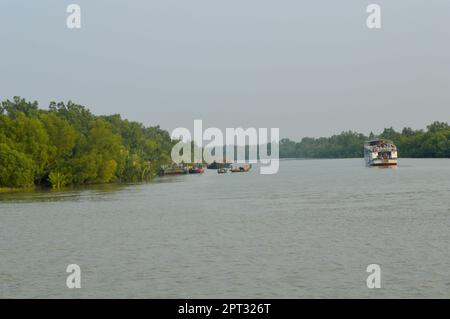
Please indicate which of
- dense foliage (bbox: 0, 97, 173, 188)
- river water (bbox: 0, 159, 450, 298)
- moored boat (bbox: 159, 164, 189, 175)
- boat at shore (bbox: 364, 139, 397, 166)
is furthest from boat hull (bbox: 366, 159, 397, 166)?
Result: river water (bbox: 0, 159, 450, 298)

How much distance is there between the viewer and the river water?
77.6 ft

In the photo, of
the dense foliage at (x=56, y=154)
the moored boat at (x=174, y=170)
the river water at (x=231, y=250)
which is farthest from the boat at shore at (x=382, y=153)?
the river water at (x=231, y=250)

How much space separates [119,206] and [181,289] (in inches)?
1448

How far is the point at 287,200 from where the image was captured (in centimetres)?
6206

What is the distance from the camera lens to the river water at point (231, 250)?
77.6 ft

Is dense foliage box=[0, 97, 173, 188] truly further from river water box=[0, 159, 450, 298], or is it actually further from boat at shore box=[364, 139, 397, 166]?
boat at shore box=[364, 139, 397, 166]

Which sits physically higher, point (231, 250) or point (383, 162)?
point (383, 162)

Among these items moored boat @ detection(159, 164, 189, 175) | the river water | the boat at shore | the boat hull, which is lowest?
the river water

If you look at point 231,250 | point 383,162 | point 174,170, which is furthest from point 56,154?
point 383,162

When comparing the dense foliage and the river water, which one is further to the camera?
the dense foliage

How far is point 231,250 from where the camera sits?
3180cm

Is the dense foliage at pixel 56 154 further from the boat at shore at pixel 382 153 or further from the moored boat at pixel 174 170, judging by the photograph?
the boat at shore at pixel 382 153

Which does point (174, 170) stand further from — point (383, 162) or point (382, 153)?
point (383, 162)
